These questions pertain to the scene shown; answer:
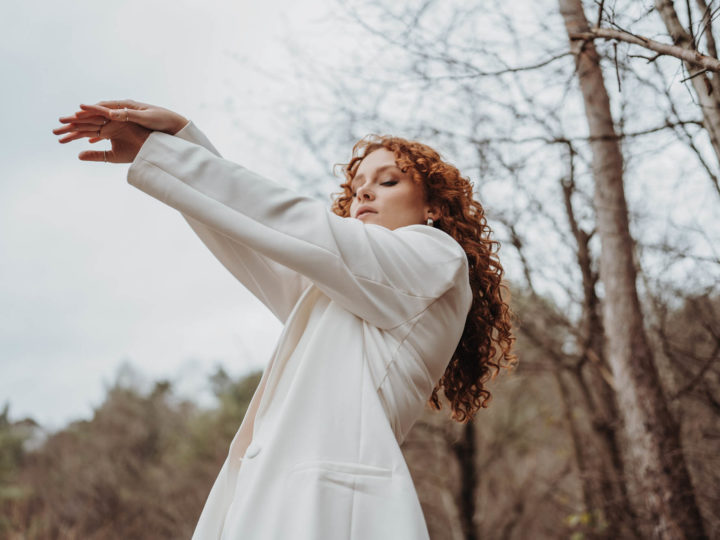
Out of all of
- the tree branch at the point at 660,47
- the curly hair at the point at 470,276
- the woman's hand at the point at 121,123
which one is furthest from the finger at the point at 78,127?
the tree branch at the point at 660,47

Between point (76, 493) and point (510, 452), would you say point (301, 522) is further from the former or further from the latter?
point (76, 493)

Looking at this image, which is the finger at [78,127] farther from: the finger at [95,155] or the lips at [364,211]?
the lips at [364,211]

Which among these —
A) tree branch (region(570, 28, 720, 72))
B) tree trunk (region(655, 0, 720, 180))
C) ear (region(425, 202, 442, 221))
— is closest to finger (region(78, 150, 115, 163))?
ear (region(425, 202, 442, 221))

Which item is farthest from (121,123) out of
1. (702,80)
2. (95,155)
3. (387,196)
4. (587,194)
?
(587,194)

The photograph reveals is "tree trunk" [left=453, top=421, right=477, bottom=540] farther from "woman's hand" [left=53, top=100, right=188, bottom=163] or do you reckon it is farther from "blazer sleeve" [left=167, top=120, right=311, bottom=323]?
"woman's hand" [left=53, top=100, right=188, bottom=163]

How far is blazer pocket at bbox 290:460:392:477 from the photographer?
1.33m

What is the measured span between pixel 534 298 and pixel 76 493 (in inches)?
471

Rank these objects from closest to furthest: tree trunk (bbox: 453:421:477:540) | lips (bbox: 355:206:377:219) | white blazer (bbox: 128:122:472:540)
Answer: white blazer (bbox: 128:122:472:540) < lips (bbox: 355:206:377:219) < tree trunk (bbox: 453:421:477:540)

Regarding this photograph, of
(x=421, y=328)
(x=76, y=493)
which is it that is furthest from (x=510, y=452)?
(x=421, y=328)

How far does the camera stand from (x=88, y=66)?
3059 mm

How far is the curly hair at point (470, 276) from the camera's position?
2.09 meters

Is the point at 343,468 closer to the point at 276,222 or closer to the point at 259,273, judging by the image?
the point at 276,222

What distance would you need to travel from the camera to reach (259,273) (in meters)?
1.84

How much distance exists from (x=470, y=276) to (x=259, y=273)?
0.72 metres
